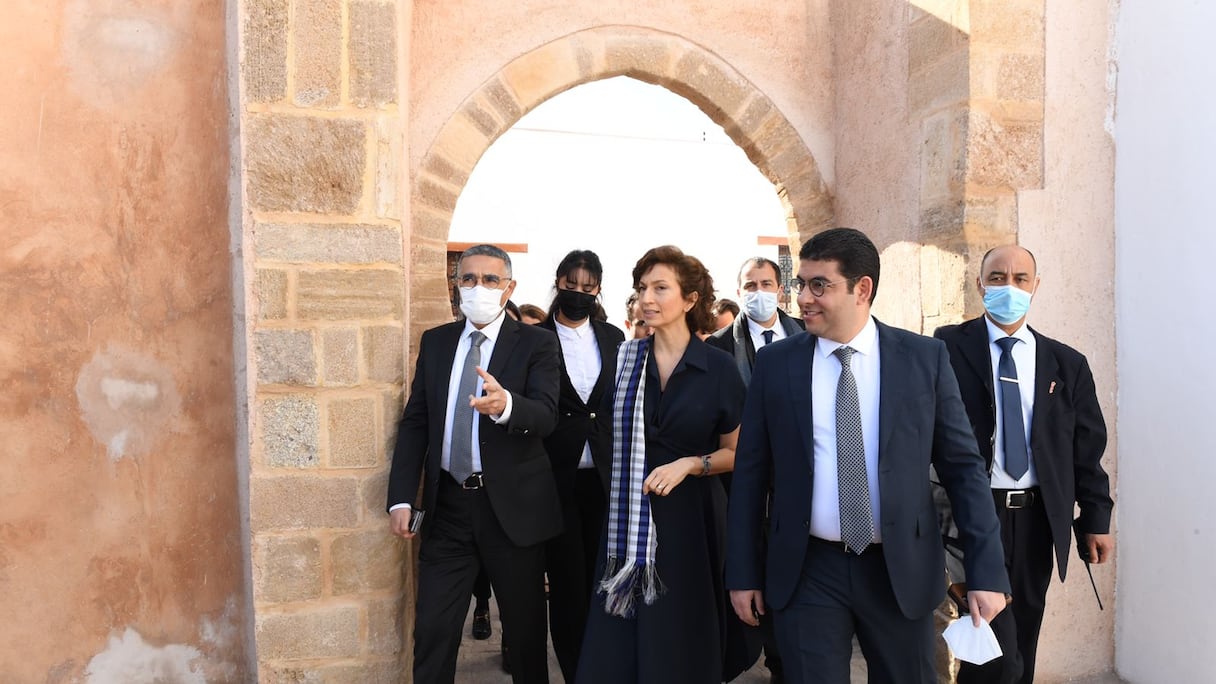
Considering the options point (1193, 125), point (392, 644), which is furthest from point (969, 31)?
point (392, 644)

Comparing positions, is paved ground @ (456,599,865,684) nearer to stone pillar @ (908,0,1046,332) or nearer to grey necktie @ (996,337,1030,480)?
grey necktie @ (996,337,1030,480)

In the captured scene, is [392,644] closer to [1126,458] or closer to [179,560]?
[179,560]

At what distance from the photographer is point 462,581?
9.68 feet

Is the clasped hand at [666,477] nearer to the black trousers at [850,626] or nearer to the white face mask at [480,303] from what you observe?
the black trousers at [850,626]

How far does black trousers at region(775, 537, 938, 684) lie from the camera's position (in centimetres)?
221

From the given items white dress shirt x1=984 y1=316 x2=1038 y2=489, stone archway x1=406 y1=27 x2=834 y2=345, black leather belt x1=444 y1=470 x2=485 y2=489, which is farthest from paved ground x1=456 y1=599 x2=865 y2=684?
stone archway x1=406 y1=27 x2=834 y2=345

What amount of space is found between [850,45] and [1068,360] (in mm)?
2493

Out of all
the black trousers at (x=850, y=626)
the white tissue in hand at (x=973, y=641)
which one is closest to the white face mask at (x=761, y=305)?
the black trousers at (x=850, y=626)

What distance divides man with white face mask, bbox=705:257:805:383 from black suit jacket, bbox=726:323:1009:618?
1593 millimetres

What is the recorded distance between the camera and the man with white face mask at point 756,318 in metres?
4.04

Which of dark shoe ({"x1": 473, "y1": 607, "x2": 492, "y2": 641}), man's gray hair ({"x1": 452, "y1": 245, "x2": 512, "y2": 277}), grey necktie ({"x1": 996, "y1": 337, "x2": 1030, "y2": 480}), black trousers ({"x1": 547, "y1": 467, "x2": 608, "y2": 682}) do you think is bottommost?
dark shoe ({"x1": 473, "y1": 607, "x2": 492, "y2": 641})

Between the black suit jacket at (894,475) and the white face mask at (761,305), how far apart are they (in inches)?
63.5

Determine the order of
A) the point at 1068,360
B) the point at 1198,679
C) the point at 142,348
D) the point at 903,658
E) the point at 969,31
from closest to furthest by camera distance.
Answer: the point at 903,658, the point at 1068,360, the point at 142,348, the point at 1198,679, the point at 969,31

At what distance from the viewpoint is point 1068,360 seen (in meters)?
2.92
